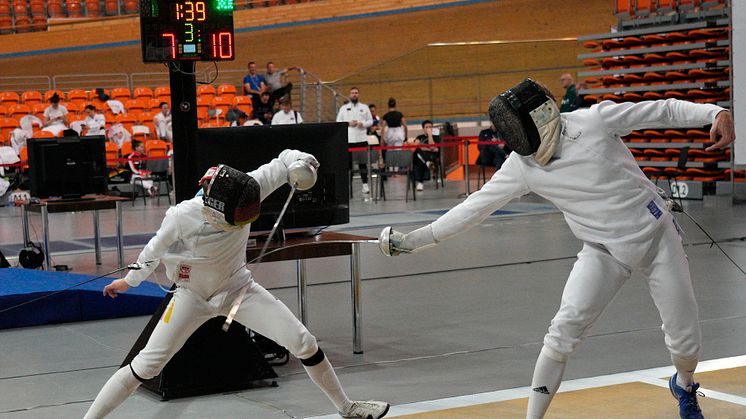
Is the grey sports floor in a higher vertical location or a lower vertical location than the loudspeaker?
lower

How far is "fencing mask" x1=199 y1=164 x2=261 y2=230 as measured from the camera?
13.8 ft

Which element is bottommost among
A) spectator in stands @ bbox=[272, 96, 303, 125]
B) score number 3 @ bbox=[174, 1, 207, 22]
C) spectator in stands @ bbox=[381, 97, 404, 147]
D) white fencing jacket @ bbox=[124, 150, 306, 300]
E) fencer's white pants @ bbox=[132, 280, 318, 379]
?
fencer's white pants @ bbox=[132, 280, 318, 379]

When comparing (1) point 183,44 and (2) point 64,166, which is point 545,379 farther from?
(2) point 64,166

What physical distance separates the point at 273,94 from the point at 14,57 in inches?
337

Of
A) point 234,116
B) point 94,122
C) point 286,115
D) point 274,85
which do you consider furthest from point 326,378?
point 274,85

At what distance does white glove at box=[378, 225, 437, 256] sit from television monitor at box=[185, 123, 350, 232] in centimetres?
195

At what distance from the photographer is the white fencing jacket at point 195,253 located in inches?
172

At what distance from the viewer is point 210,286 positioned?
14.4 ft

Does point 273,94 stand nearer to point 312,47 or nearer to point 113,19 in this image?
point 312,47

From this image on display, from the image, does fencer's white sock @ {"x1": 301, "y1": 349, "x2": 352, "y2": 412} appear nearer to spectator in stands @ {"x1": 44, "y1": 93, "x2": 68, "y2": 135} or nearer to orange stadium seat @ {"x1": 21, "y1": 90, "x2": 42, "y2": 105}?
spectator in stands @ {"x1": 44, "y1": 93, "x2": 68, "y2": 135}

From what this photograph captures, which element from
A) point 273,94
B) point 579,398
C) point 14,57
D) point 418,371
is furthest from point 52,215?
point 579,398

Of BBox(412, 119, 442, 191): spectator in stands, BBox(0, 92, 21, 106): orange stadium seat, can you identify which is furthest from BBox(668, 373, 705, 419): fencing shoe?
BBox(0, 92, 21, 106): orange stadium seat

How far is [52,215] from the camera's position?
1566 cm

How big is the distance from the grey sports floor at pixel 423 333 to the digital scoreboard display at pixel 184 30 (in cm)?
190
